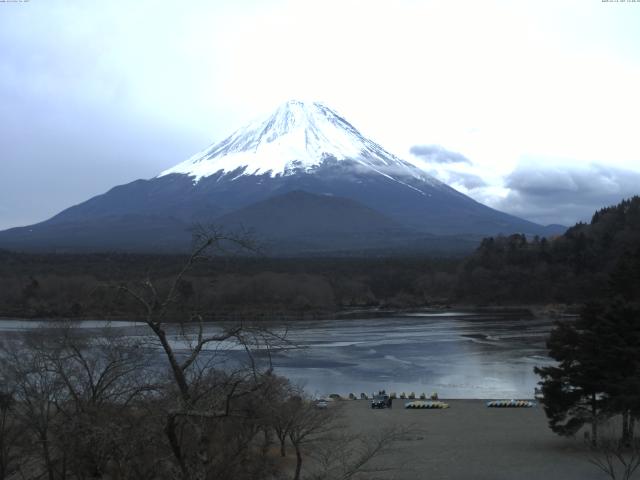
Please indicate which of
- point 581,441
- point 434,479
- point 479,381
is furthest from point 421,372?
point 434,479

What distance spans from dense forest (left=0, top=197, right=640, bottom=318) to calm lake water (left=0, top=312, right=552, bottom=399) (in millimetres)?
10588

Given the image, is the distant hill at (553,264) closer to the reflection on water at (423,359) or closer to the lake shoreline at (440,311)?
the lake shoreline at (440,311)

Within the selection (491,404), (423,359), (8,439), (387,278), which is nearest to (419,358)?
(423,359)

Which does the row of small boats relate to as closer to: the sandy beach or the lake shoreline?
the sandy beach

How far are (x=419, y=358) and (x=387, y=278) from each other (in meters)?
37.4

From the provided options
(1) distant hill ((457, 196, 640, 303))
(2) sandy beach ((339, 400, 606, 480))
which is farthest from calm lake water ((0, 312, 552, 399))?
(1) distant hill ((457, 196, 640, 303))

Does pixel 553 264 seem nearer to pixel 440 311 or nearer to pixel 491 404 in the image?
pixel 440 311

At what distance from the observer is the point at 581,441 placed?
1442cm

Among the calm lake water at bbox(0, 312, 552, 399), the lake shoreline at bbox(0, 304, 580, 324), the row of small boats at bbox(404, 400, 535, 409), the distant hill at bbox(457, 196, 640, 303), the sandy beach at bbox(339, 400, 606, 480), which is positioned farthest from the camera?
the distant hill at bbox(457, 196, 640, 303)

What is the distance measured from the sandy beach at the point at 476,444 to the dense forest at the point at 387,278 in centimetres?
2734

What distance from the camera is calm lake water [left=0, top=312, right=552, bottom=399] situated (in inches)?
913

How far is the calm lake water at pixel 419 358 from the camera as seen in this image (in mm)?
23188

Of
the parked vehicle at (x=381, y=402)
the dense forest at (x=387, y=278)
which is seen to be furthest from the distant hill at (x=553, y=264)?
the parked vehicle at (x=381, y=402)

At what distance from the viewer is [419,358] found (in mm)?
29156
